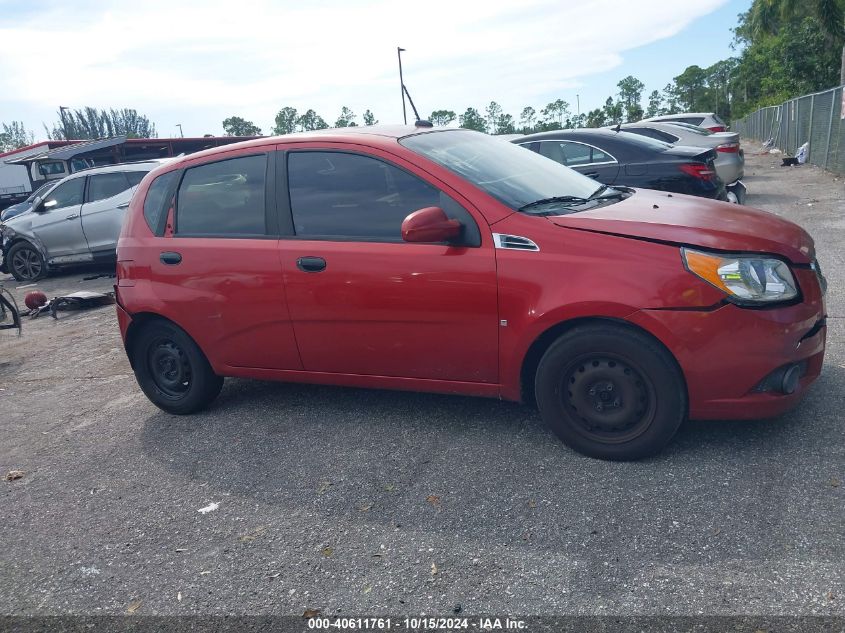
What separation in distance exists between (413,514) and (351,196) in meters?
1.86

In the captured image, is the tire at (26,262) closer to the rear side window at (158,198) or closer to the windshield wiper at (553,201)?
the rear side window at (158,198)

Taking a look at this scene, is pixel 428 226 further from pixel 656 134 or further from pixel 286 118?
pixel 286 118

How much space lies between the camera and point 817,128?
1903 centimetres

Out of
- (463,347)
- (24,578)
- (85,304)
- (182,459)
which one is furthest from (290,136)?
(85,304)

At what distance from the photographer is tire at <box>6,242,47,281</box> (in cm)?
1306

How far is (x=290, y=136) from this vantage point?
470cm

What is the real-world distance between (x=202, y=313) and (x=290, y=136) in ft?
4.13

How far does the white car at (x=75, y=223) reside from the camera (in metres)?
12.5

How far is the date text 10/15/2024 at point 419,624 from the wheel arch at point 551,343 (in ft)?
4.87

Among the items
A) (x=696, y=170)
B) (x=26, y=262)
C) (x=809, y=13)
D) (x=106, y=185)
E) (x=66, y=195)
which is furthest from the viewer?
(x=809, y=13)

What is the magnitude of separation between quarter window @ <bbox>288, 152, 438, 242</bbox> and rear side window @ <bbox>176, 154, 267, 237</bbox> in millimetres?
253

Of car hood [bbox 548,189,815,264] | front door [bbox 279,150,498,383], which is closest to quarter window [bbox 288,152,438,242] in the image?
front door [bbox 279,150,498,383]

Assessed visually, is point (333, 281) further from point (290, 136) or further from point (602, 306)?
point (602, 306)

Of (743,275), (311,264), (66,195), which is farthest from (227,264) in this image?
(66,195)
